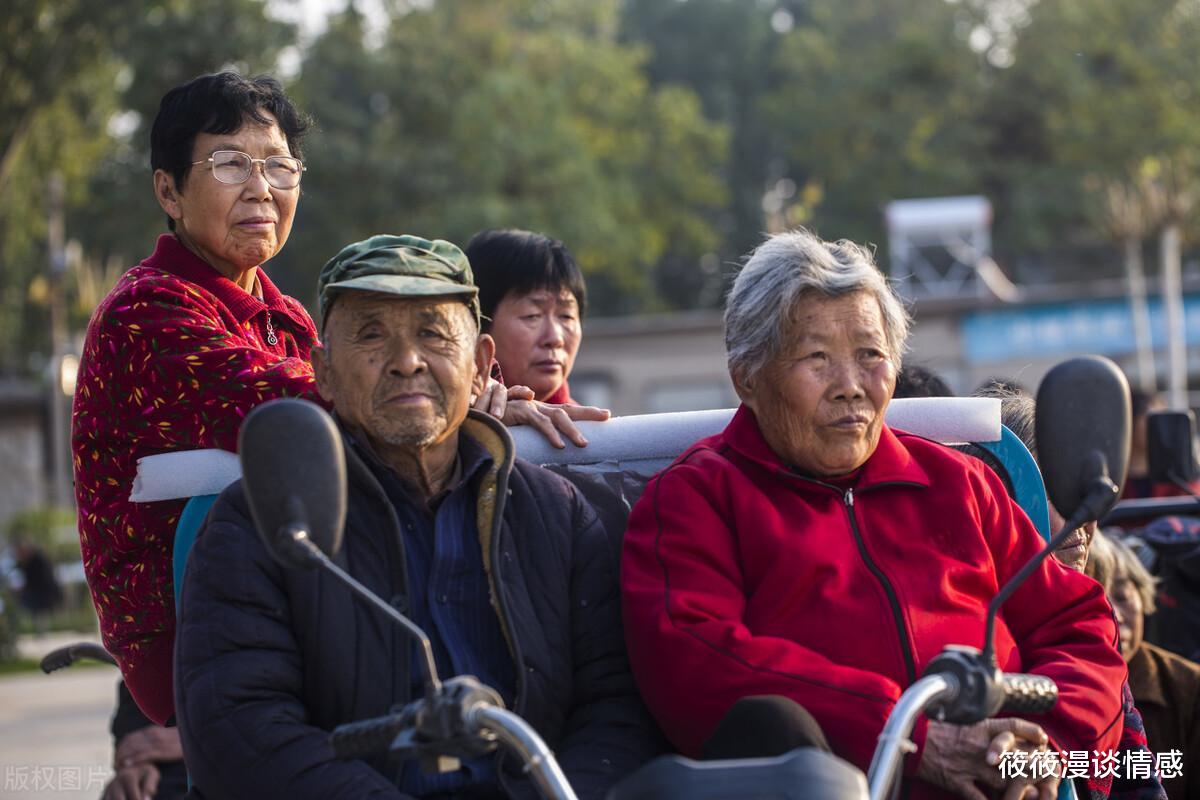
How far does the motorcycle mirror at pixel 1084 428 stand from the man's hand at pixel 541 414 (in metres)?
1.11

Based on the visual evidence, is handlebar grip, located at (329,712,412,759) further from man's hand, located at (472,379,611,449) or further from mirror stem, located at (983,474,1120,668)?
man's hand, located at (472,379,611,449)

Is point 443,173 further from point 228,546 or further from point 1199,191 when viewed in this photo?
point 228,546

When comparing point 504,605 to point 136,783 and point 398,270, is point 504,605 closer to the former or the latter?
point 398,270

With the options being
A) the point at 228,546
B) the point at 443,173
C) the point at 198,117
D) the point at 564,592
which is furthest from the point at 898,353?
the point at 443,173

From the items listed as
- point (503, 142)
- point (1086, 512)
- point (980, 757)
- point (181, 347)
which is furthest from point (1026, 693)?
point (503, 142)

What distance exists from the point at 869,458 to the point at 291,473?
1.33 meters

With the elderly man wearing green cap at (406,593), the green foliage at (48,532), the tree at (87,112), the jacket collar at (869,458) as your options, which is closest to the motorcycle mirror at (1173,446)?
the jacket collar at (869,458)

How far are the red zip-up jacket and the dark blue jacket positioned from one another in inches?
3.8

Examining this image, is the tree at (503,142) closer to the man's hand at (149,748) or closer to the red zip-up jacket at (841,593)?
the man's hand at (149,748)

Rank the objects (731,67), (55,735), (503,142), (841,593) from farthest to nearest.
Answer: (731,67), (503,142), (55,735), (841,593)

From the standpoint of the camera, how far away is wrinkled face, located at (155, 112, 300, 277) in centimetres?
368

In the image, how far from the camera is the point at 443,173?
31562 millimetres

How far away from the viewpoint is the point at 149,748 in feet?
14.9

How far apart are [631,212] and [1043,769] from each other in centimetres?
3392
